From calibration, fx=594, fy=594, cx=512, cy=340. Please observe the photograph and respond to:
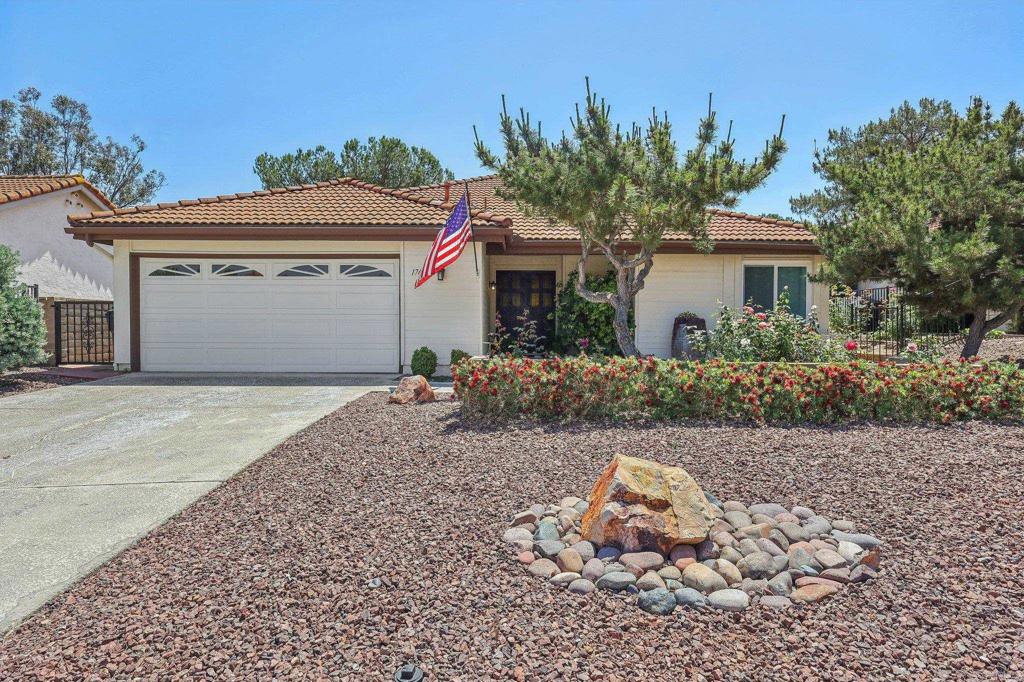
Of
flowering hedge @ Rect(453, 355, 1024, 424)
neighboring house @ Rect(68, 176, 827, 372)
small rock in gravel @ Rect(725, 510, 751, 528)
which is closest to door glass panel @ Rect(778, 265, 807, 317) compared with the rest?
neighboring house @ Rect(68, 176, 827, 372)

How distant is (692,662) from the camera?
85.0 inches

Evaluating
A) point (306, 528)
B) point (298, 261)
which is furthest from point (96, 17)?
point (306, 528)

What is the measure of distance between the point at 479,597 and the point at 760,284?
1146 cm

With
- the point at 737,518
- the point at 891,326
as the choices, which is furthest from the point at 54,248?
the point at 891,326

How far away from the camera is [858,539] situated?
3057mm

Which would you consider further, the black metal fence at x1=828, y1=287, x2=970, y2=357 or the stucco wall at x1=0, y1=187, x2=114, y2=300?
the stucco wall at x1=0, y1=187, x2=114, y2=300

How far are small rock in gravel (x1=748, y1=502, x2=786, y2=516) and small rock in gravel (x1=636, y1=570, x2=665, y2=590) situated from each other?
1.06 m

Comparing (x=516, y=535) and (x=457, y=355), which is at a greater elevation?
(x=457, y=355)

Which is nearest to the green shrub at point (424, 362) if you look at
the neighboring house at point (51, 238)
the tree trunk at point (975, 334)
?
the neighboring house at point (51, 238)

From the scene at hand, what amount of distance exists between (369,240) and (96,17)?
538 centimetres

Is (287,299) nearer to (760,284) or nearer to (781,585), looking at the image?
(760,284)

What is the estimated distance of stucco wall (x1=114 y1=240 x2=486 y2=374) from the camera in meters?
10.9

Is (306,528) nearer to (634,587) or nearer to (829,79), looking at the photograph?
(634,587)

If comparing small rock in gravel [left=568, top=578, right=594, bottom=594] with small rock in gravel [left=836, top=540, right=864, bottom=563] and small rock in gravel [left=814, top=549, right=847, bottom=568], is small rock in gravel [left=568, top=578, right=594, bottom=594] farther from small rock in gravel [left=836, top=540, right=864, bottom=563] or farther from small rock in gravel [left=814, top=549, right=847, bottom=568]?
small rock in gravel [left=836, top=540, right=864, bottom=563]
